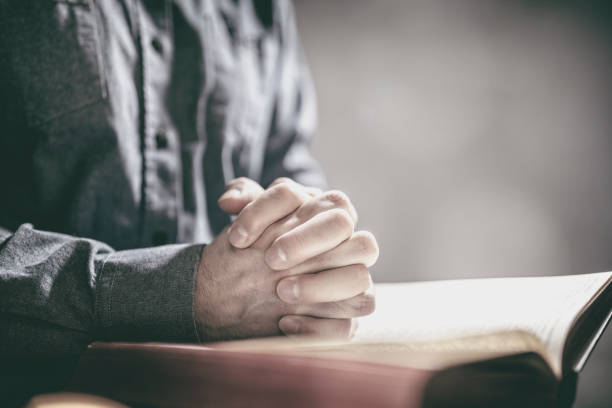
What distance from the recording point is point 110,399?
0.32 metres

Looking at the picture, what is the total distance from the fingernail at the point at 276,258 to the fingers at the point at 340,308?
5 centimetres

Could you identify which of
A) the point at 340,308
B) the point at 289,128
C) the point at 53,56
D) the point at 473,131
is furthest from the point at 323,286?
the point at 473,131

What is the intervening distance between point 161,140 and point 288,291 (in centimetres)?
41

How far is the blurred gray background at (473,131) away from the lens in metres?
1.51

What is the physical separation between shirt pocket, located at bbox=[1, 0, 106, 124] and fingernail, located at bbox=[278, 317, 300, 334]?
443 mm

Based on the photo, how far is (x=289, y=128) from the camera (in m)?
1.02

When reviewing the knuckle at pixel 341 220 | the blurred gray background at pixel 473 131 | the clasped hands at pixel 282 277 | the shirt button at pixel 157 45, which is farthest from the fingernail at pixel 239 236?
the blurred gray background at pixel 473 131

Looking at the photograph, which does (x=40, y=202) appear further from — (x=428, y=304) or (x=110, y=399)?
(x=428, y=304)

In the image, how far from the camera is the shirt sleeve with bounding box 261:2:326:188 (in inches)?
39.3

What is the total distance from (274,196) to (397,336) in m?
0.22

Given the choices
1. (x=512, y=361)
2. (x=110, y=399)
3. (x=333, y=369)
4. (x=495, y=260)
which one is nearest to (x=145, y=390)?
(x=110, y=399)

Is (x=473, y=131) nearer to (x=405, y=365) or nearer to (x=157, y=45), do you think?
(x=157, y=45)

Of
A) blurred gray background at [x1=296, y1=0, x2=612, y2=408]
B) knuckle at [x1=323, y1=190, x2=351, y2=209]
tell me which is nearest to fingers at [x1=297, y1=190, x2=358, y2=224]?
knuckle at [x1=323, y1=190, x2=351, y2=209]

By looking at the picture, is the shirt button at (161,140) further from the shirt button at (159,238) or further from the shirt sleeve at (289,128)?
the shirt sleeve at (289,128)
